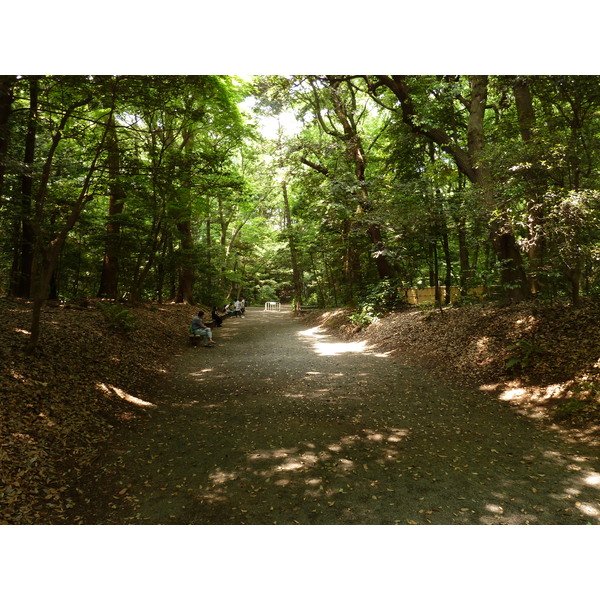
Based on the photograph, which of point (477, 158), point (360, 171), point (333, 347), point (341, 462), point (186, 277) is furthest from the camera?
point (186, 277)

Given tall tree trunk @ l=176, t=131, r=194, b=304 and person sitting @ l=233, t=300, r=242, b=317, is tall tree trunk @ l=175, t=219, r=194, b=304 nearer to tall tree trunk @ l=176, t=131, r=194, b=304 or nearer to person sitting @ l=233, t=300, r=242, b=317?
tall tree trunk @ l=176, t=131, r=194, b=304

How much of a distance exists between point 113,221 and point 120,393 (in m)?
5.89

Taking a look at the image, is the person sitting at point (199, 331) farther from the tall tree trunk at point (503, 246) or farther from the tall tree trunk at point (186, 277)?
the tall tree trunk at point (503, 246)

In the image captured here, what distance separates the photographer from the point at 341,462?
3.78 meters

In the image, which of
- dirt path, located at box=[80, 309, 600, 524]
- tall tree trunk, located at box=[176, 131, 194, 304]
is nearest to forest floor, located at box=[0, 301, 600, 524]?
dirt path, located at box=[80, 309, 600, 524]

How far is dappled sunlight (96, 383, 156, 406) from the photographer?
540 cm

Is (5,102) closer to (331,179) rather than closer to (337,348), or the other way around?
(337,348)

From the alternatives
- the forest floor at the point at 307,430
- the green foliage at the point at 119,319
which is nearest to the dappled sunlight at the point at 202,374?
the forest floor at the point at 307,430

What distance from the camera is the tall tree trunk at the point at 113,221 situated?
6811mm

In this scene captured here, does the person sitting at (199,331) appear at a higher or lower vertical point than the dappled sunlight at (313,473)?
higher

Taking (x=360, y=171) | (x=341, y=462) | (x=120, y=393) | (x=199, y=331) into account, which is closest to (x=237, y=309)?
(x=199, y=331)

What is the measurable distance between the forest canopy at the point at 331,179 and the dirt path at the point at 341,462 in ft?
10.0

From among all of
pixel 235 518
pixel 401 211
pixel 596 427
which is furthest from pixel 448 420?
pixel 401 211
